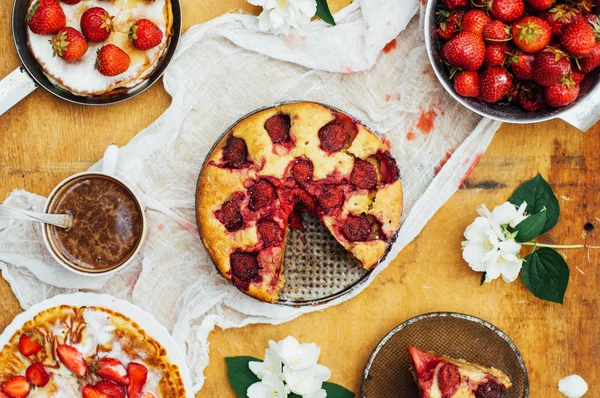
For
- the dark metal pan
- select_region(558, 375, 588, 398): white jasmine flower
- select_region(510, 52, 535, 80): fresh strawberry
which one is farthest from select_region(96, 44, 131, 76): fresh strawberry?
select_region(558, 375, 588, 398): white jasmine flower

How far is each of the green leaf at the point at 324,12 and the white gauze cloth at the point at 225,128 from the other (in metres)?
0.07

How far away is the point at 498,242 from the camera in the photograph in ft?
9.00

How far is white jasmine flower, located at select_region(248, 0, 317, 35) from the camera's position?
274 cm

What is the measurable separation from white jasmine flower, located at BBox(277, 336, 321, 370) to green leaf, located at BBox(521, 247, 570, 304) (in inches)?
38.5

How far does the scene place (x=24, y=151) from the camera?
2.95 m

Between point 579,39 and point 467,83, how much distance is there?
429 millimetres

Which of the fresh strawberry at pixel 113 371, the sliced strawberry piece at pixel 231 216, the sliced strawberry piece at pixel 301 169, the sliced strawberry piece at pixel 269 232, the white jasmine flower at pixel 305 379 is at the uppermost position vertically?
the sliced strawberry piece at pixel 301 169

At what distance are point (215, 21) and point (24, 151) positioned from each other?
102 cm

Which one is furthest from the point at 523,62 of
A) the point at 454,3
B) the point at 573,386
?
the point at 573,386

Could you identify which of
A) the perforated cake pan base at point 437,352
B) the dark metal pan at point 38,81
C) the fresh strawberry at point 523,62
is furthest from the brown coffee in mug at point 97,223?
the fresh strawberry at point 523,62

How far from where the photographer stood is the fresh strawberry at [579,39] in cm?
248

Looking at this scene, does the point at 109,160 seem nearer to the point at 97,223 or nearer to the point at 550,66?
the point at 97,223

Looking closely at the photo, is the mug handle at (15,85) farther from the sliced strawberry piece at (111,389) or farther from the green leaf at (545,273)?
the green leaf at (545,273)

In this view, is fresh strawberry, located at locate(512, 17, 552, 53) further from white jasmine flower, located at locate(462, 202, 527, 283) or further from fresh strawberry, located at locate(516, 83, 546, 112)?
white jasmine flower, located at locate(462, 202, 527, 283)
